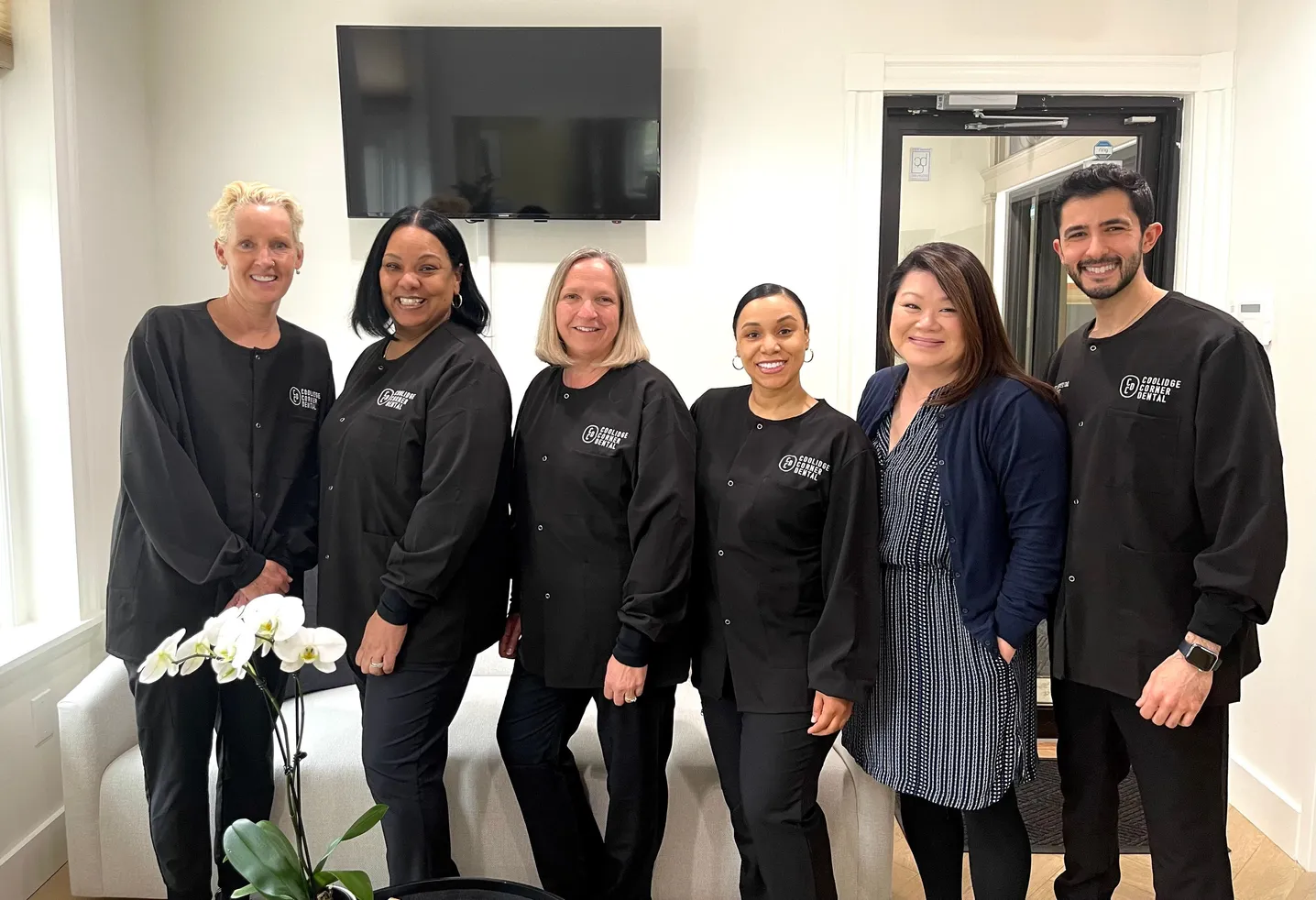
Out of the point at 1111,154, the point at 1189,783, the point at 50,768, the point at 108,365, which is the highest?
the point at 1111,154

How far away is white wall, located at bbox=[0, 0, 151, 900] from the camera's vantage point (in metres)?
2.37

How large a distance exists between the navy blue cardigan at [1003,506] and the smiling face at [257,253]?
4.64 ft

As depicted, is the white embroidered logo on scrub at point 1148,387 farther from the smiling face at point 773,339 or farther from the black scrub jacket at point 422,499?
the black scrub jacket at point 422,499

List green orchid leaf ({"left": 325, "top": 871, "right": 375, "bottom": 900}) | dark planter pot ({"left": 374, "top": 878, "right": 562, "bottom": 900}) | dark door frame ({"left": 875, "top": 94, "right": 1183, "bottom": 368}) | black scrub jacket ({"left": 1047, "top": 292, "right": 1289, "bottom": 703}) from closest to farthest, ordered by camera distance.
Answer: green orchid leaf ({"left": 325, "top": 871, "right": 375, "bottom": 900}) → dark planter pot ({"left": 374, "top": 878, "right": 562, "bottom": 900}) → black scrub jacket ({"left": 1047, "top": 292, "right": 1289, "bottom": 703}) → dark door frame ({"left": 875, "top": 94, "right": 1183, "bottom": 368})

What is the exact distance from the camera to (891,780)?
1824mm

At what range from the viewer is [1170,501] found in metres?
1.66

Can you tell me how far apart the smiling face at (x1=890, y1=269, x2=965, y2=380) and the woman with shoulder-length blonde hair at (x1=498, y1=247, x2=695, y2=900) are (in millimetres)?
469

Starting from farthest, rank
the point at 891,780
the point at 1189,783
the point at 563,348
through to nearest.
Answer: the point at 563,348
the point at 891,780
the point at 1189,783

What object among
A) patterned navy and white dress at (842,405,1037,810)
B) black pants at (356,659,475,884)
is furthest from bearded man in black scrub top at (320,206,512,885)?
patterned navy and white dress at (842,405,1037,810)

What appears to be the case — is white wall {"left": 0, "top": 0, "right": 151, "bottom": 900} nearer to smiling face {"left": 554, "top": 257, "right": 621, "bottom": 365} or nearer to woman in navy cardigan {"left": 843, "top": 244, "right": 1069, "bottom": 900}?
smiling face {"left": 554, "top": 257, "right": 621, "bottom": 365}

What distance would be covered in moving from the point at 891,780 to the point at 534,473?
3.11 feet

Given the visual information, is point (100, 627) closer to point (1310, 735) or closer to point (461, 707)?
point (461, 707)

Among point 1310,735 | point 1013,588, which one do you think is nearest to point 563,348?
point 1013,588

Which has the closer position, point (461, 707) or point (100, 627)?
point (461, 707)
